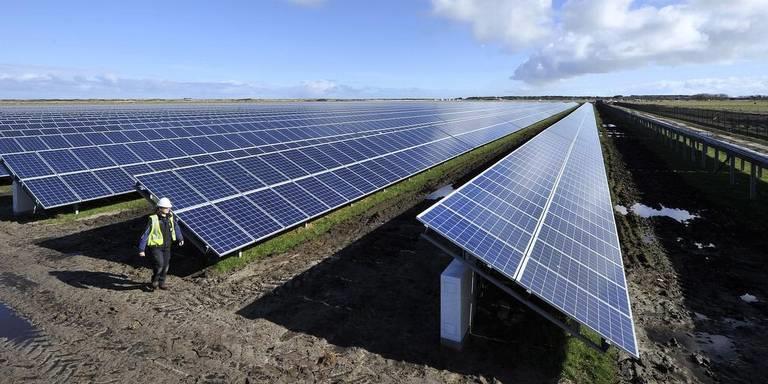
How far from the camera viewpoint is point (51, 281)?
35.4 ft

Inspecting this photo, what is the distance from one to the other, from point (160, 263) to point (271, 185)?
548 cm

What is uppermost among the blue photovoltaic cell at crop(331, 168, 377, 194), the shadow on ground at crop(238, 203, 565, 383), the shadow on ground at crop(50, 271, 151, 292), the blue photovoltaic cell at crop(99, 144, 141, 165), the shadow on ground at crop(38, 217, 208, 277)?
the blue photovoltaic cell at crop(99, 144, 141, 165)

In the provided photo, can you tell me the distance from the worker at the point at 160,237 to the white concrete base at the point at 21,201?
34.9 ft

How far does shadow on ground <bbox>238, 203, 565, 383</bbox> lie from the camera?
7.72 meters

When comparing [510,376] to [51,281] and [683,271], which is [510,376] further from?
[51,281]

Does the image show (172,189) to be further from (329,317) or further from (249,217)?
(329,317)

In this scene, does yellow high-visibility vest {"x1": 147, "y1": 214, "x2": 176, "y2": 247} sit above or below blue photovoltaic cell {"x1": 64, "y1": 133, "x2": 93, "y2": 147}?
below

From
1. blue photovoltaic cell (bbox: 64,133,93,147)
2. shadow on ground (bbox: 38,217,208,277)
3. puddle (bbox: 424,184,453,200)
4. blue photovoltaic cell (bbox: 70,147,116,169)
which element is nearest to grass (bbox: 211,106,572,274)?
puddle (bbox: 424,184,453,200)

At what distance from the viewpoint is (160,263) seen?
10148 mm

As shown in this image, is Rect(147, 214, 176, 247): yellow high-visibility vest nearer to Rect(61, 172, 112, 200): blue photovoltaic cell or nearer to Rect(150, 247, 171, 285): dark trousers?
Rect(150, 247, 171, 285): dark trousers

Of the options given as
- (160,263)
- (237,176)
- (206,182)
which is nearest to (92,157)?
(237,176)

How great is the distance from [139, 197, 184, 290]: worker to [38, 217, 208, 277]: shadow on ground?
972mm

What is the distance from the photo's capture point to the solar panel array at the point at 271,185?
1190 centimetres

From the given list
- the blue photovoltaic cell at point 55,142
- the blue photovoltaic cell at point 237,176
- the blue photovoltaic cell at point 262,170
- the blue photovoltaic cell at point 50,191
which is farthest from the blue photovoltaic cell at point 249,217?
the blue photovoltaic cell at point 55,142
